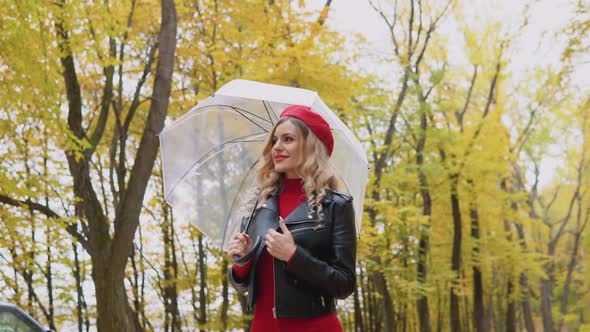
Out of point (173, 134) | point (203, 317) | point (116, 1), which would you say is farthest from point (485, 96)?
point (173, 134)

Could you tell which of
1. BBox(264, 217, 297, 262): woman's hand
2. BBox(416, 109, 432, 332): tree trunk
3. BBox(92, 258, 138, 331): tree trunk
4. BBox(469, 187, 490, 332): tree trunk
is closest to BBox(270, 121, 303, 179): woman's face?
BBox(264, 217, 297, 262): woman's hand

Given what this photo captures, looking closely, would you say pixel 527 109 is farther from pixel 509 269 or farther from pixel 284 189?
pixel 284 189

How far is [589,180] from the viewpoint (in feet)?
88.1

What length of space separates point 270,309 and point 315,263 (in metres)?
0.30

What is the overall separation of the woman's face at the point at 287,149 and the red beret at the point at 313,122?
5 cm

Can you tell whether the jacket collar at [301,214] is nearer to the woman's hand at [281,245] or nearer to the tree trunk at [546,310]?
the woman's hand at [281,245]

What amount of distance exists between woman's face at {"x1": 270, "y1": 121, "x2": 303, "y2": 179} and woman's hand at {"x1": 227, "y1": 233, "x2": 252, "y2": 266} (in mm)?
367

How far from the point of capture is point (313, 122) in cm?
285

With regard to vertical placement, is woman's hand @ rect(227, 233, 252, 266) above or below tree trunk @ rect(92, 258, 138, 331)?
below

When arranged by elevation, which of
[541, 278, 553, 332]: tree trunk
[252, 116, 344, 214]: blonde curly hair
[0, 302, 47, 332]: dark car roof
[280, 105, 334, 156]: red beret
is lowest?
[0, 302, 47, 332]: dark car roof

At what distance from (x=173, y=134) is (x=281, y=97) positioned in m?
0.87

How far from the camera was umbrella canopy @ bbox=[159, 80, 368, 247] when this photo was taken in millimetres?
3521

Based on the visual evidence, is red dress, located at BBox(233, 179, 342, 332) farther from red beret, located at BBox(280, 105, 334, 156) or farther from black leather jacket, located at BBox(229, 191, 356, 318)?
red beret, located at BBox(280, 105, 334, 156)

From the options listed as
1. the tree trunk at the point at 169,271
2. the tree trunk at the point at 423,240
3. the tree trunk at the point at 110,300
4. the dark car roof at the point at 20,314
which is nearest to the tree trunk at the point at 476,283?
the tree trunk at the point at 423,240
